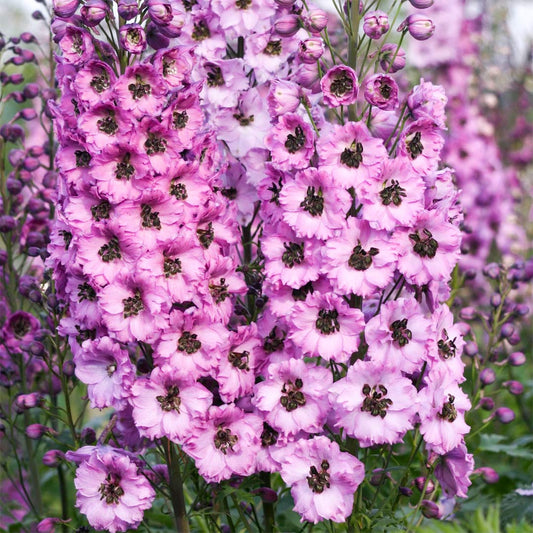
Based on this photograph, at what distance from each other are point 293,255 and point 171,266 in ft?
1.25

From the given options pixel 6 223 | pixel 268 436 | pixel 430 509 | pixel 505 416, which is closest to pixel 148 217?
pixel 268 436

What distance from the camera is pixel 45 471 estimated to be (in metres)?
4.48

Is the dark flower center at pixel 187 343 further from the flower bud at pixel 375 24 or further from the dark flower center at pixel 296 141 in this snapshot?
the flower bud at pixel 375 24

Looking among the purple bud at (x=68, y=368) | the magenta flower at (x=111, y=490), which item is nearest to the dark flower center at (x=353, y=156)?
the magenta flower at (x=111, y=490)

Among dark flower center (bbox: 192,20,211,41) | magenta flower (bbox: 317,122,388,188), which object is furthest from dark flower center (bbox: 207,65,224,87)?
magenta flower (bbox: 317,122,388,188)

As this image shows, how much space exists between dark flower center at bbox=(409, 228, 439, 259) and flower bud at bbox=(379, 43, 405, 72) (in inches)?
21.9

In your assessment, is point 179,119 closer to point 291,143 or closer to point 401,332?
point 291,143

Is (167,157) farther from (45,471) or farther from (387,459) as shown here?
(45,471)

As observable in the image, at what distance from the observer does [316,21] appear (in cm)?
267

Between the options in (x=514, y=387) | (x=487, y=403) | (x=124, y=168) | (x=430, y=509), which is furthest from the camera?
(x=514, y=387)

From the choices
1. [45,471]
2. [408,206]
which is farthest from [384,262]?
[45,471]

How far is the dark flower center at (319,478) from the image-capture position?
2.65m

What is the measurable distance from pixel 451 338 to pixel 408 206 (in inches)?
21.3

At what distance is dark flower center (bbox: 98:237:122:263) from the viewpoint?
2.58 meters
